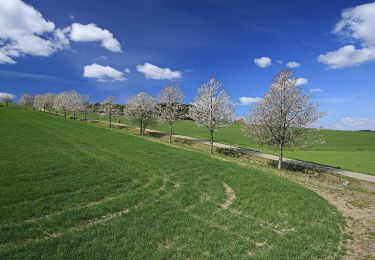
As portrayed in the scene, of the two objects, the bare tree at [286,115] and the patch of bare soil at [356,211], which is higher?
the bare tree at [286,115]

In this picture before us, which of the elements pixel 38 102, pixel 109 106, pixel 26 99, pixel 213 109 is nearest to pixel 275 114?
pixel 213 109

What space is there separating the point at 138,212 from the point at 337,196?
53.8 ft

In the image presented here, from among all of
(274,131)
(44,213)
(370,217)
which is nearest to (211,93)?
(274,131)

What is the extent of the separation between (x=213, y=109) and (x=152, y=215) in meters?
36.6

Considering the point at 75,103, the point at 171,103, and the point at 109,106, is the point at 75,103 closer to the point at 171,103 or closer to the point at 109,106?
the point at 109,106

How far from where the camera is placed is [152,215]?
50.4 ft

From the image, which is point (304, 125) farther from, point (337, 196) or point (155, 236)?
point (155, 236)

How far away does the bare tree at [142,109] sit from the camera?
7188 centimetres

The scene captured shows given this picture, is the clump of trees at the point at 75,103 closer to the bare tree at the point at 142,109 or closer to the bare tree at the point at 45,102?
the bare tree at the point at 142,109

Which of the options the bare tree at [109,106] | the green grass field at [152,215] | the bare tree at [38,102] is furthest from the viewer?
the bare tree at [38,102]

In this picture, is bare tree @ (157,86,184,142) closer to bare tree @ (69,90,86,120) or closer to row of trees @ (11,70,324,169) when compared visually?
row of trees @ (11,70,324,169)

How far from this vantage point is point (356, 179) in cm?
3381

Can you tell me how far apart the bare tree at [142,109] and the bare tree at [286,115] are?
118 ft

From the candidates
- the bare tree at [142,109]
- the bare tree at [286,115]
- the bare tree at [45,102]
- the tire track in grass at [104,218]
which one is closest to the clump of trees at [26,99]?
the bare tree at [45,102]
